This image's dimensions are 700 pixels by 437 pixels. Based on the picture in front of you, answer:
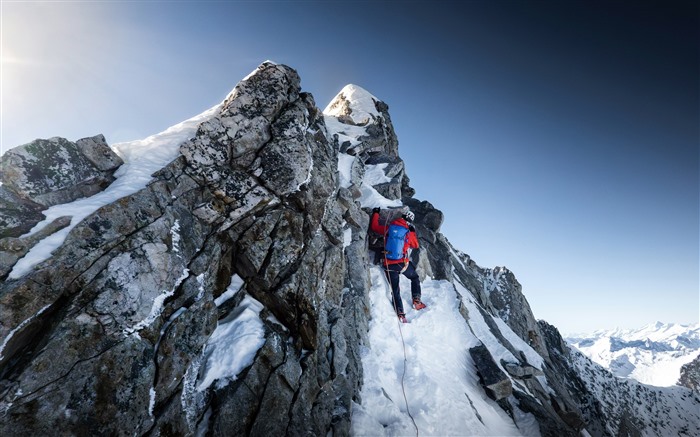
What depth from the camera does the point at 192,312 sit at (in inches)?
367

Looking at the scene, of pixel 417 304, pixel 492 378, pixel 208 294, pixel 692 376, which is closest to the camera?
pixel 208 294

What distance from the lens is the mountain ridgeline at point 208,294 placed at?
6.98 m

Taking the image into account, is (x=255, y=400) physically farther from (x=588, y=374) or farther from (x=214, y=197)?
(x=588, y=374)

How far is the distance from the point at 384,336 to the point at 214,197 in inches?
393

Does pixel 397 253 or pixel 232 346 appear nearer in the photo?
pixel 232 346

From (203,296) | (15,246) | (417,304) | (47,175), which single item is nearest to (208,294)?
(203,296)

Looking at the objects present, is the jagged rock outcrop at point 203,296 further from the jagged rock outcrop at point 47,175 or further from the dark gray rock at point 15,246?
the jagged rock outcrop at point 47,175

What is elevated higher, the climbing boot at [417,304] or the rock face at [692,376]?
the rock face at [692,376]

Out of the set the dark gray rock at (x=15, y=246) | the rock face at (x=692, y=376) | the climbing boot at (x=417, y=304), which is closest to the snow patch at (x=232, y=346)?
the dark gray rock at (x=15, y=246)

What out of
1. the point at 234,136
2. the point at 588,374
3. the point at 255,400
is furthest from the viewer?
the point at 588,374

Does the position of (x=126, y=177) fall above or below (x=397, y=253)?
below

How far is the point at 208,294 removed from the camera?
999cm

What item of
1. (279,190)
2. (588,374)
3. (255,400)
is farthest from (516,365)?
(588,374)

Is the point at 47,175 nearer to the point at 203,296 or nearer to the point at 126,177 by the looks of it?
the point at 126,177
